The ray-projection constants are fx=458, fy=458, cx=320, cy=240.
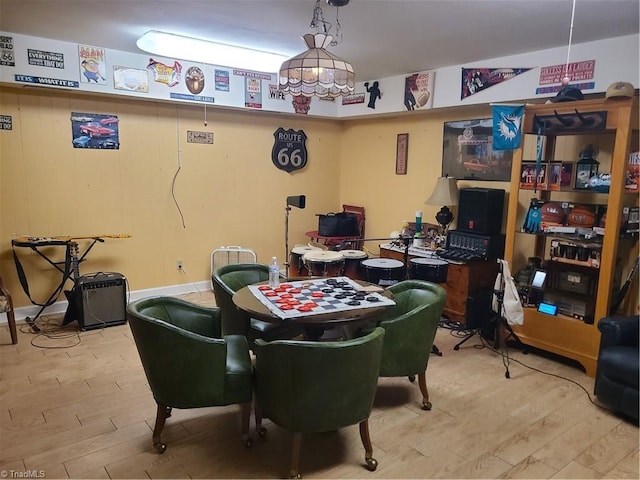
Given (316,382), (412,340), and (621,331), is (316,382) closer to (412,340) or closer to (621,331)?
(412,340)

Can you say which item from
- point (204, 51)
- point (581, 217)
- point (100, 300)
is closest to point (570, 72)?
point (581, 217)

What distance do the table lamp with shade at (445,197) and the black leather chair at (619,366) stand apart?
80.7 inches

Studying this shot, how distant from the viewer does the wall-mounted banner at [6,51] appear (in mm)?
3805

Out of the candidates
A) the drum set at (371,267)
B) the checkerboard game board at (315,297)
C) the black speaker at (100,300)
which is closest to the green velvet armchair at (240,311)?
the checkerboard game board at (315,297)

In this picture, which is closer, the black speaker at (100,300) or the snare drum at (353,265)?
the black speaker at (100,300)

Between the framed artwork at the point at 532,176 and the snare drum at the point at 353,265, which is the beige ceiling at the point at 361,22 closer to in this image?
the framed artwork at the point at 532,176

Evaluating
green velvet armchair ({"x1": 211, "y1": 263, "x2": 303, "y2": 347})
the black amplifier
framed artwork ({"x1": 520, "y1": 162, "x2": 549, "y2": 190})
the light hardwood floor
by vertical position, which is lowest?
the light hardwood floor

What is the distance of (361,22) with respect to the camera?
3283mm

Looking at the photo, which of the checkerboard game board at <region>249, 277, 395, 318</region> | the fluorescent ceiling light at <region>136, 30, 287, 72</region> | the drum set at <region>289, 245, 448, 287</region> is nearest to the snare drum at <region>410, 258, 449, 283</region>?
the drum set at <region>289, 245, 448, 287</region>

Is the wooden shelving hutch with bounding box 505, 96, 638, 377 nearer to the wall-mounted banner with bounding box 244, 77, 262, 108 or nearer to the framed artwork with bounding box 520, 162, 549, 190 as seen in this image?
the framed artwork with bounding box 520, 162, 549, 190

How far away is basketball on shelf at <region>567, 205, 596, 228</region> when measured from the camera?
353 cm

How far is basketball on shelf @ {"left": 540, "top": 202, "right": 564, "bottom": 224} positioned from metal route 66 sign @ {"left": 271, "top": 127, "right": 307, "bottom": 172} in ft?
10.3

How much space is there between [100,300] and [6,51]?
2244 millimetres

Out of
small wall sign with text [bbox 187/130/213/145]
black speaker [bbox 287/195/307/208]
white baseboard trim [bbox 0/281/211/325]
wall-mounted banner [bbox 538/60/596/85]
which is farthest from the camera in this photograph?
small wall sign with text [bbox 187/130/213/145]
